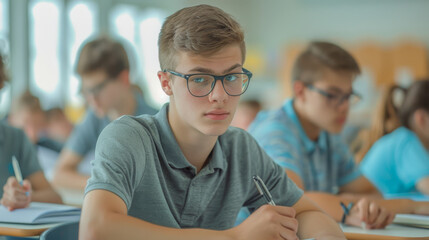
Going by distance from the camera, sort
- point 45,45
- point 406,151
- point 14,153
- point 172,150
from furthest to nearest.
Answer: point 45,45
point 406,151
point 14,153
point 172,150

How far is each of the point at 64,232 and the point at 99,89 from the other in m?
1.52

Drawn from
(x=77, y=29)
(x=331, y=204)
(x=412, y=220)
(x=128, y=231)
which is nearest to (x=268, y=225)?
(x=128, y=231)

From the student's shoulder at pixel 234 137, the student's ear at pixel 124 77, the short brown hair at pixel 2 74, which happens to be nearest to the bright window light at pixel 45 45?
the student's ear at pixel 124 77

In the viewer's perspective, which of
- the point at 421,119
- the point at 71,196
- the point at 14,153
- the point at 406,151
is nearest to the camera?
the point at 14,153

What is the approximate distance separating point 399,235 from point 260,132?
30.8 inches

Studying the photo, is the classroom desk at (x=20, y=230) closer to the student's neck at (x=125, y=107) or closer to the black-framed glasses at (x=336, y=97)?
the black-framed glasses at (x=336, y=97)

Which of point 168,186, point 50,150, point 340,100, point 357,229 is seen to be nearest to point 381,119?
point 340,100

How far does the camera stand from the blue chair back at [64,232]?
1.39m

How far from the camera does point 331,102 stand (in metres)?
2.29

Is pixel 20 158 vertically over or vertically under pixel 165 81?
under

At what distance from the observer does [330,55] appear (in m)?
2.32

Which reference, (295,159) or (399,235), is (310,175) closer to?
(295,159)

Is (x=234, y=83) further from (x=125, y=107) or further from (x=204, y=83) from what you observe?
(x=125, y=107)

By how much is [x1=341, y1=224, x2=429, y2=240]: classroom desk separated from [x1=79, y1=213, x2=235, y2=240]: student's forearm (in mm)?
627
